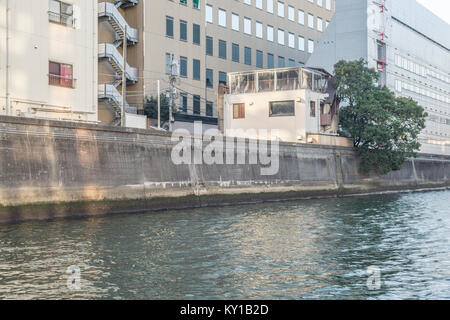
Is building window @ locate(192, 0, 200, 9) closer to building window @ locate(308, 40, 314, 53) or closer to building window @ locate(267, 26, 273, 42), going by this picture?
building window @ locate(267, 26, 273, 42)

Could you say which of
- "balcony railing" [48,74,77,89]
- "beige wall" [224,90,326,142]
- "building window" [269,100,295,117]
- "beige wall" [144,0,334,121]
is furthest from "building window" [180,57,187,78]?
"balcony railing" [48,74,77,89]

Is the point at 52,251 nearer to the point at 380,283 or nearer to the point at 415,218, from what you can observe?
the point at 380,283

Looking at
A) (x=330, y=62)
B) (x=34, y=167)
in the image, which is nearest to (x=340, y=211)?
(x=34, y=167)

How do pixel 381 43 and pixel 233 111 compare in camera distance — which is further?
pixel 381 43

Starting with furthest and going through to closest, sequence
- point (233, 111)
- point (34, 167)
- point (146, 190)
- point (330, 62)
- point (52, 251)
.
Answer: point (330, 62), point (233, 111), point (146, 190), point (34, 167), point (52, 251)

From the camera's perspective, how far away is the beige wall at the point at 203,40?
57656 mm

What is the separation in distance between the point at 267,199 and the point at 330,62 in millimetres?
42178

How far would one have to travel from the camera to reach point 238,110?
55594 millimetres

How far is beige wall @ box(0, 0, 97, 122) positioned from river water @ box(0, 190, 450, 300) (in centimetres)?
1373

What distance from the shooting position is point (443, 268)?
15.1 meters

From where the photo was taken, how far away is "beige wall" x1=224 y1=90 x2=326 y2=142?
171 feet

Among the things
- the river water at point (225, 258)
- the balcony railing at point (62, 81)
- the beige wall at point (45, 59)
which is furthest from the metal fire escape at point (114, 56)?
the river water at point (225, 258)

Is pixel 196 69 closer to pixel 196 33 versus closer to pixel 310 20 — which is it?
pixel 196 33

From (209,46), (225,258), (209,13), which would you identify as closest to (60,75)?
(225,258)
